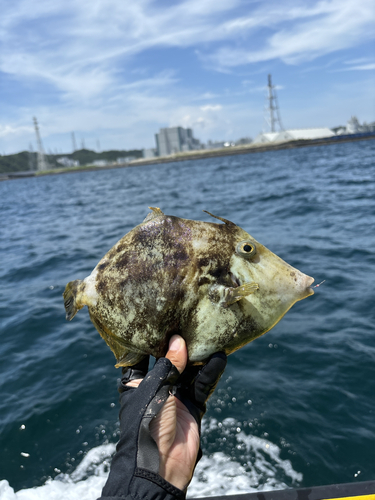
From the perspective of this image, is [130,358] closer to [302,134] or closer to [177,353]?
[177,353]

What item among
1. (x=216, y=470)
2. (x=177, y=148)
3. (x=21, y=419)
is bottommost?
(x=216, y=470)

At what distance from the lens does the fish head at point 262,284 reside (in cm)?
209

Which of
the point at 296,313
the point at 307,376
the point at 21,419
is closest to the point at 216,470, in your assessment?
the point at 307,376

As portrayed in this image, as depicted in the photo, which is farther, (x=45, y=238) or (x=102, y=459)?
(x=45, y=238)

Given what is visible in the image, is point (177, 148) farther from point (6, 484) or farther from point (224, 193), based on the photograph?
point (6, 484)

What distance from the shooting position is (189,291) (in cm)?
207

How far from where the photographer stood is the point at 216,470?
160 inches

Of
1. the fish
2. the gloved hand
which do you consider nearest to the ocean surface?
the gloved hand

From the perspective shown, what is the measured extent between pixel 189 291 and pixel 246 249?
45cm

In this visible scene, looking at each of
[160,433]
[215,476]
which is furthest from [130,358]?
[215,476]

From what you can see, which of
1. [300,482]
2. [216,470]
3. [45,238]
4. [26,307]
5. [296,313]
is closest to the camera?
[300,482]

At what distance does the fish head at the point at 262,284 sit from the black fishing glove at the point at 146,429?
30 cm

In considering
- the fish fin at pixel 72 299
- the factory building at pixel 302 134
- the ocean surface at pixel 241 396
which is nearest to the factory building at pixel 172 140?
the factory building at pixel 302 134

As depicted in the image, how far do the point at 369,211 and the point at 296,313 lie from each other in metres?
8.46
